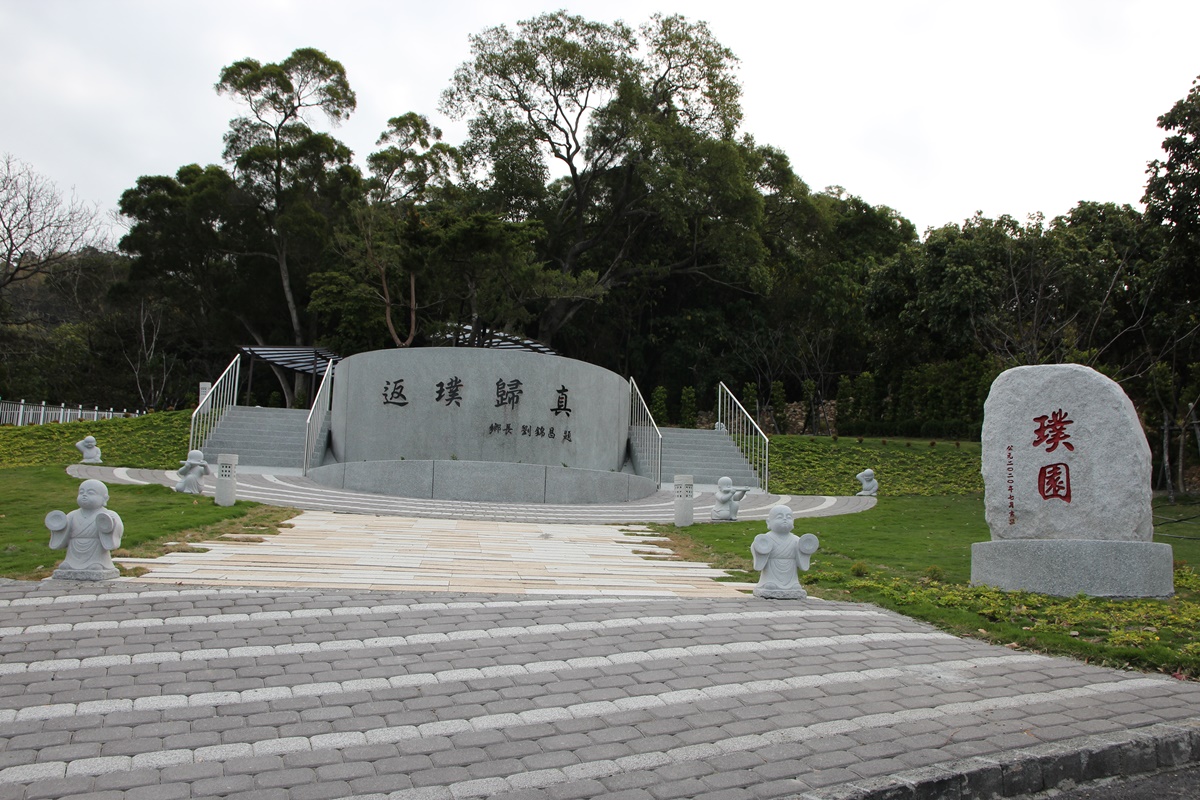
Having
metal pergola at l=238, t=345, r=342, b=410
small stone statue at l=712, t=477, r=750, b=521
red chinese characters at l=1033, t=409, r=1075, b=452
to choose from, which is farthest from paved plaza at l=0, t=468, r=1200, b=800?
metal pergola at l=238, t=345, r=342, b=410

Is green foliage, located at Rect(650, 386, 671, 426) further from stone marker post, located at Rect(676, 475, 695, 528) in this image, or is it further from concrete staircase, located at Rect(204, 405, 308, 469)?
stone marker post, located at Rect(676, 475, 695, 528)

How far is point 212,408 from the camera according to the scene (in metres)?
17.3

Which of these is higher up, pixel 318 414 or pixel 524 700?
pixel 318 414

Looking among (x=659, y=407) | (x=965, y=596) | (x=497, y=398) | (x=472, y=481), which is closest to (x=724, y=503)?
(x=472, y=481)

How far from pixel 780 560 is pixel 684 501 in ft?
16.1

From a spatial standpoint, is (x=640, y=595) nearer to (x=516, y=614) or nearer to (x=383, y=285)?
(x=516, y=614)

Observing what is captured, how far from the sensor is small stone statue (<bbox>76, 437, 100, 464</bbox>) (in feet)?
45.3

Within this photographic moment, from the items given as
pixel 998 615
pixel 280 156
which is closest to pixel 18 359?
pixel 280 156

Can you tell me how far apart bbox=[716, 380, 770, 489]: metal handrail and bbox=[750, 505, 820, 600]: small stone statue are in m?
11.0

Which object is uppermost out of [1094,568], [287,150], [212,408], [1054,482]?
[287,150]

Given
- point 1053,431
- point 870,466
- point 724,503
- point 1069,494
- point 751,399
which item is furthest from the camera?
point 751,399

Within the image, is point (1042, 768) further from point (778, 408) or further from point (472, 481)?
point (778, 408)

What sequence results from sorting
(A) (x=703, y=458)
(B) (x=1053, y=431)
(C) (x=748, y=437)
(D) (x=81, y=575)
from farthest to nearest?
(C) (x=748, y=437), (A) (x=703, y=458), (B) (x=1053, y=431), (D) (x=81, y=575)

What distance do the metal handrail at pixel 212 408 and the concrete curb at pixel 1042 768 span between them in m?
14.6
